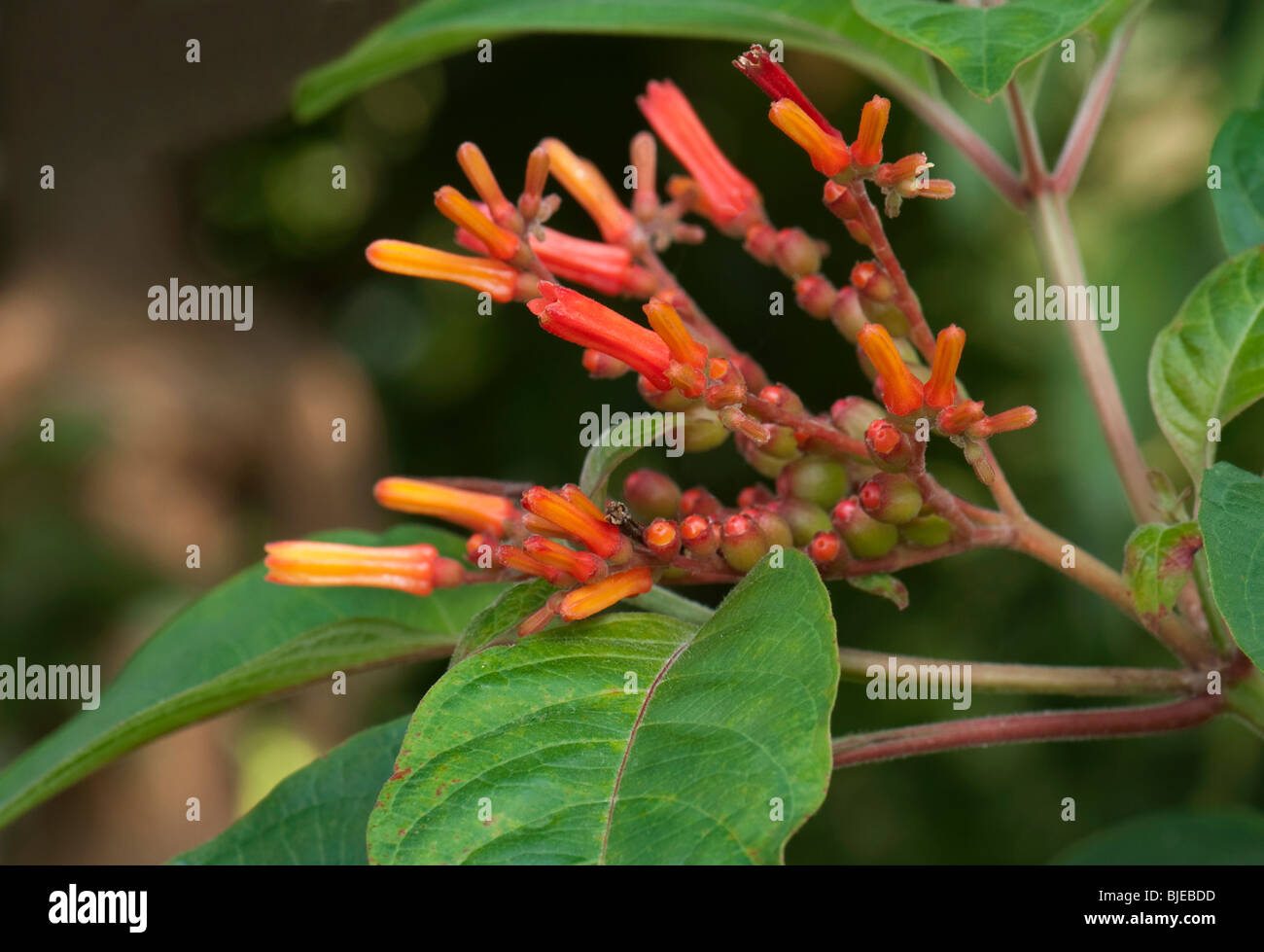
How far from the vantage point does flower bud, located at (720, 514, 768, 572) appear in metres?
1.10

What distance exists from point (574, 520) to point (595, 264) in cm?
46

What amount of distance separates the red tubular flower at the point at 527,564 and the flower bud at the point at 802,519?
0.22m

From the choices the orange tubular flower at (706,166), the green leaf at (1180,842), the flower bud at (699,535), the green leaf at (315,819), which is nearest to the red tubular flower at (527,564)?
the flower bud at (699,535)

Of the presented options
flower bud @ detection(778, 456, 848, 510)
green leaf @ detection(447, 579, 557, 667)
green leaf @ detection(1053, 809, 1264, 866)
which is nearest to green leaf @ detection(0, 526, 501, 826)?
green leaf @ detection(447, 579, 557, 667)

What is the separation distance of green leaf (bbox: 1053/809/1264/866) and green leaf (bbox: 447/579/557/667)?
1.26 metres

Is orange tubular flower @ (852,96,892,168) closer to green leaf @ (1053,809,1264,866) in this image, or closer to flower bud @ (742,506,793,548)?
flower bud @ (742,506,793,548)

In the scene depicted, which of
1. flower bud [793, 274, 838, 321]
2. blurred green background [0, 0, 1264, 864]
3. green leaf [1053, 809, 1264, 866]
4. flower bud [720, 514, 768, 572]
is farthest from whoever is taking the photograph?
blurred green background [0, 0, 1264, 864]

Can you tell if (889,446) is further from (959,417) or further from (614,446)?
(614,446)

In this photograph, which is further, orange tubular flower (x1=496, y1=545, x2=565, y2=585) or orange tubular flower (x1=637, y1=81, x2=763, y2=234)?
orange tubular flower (x1=637, y1=81, x2=763, y2=234)

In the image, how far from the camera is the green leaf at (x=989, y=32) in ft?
3.34

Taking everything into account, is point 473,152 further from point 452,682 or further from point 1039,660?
point 1039,660

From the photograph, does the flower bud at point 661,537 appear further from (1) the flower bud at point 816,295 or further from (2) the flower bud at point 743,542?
(1) the flower bud at point 816,295
